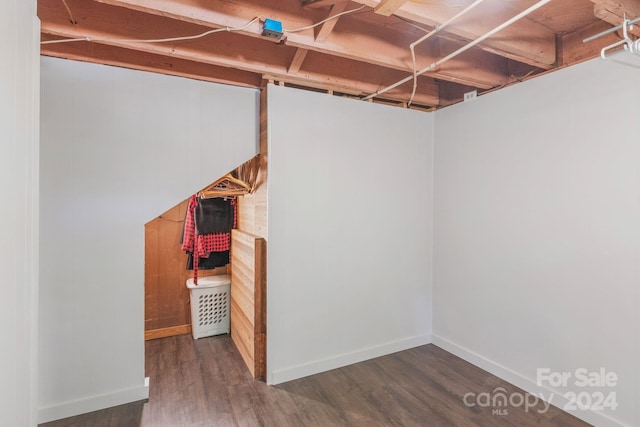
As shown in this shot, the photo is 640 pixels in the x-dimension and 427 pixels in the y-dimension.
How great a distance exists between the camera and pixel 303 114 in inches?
103

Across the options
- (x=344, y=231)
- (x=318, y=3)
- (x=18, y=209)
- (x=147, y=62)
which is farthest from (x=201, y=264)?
(x=318, y=3)

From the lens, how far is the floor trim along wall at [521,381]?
79.4 inches

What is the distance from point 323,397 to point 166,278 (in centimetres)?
207

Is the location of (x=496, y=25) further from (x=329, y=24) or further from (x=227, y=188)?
(x=227, y=188)

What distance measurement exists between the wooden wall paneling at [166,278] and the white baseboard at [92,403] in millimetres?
1060

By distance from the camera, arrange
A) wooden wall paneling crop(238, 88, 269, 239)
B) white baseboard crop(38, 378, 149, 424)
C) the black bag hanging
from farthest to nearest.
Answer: the black bag hanging < wooden wall paneling crop(238, 88, 269, 239) < white baseboard crop(38, 378, 149, 424)

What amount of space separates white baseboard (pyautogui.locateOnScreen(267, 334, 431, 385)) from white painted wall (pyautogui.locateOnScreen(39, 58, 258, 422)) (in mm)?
987

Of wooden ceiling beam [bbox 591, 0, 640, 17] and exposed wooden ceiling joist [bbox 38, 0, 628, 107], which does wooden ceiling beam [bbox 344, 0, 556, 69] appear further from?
wooden ceiling beam [bbox 591, 0, 640, 17]

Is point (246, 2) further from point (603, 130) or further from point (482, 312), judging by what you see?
point (482, 312)

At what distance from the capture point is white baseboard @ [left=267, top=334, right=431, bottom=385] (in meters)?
2.53

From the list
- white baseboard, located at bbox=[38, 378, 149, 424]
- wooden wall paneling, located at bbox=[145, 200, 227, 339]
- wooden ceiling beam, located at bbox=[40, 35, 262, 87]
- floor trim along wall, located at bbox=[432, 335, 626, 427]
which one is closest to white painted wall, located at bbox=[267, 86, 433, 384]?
floor trim along wall, located at bbox=[432, 335, 626, 427]

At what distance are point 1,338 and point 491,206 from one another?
2981 mm

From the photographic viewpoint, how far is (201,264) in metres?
3.35

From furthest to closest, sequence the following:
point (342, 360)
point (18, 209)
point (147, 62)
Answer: point (342, 360) → point (147, 62) → point (18, 209)
